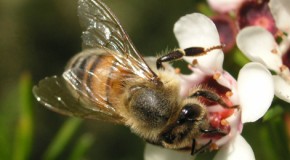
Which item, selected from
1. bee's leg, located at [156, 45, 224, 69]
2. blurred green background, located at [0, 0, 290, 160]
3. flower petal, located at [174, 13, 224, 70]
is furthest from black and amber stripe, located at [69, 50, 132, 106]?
blurred green background, located at [0, 0, 290, 160]

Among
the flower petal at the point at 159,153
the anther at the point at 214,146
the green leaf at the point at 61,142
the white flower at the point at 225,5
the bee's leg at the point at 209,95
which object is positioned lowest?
the green leaf at the point at 61,142

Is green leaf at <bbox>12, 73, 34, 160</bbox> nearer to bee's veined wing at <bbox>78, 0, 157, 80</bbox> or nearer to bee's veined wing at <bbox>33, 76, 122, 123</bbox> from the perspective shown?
bee's veined wing at <bbox>33, 76, 122, 123</bbox>

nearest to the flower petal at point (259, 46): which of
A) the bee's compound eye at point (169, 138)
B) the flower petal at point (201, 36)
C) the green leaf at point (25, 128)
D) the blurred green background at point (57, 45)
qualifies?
the flower petal at point (201, 36)

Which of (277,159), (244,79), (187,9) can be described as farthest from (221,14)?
(187,9)

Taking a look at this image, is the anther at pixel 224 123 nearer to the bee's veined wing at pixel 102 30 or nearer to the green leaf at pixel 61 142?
the bee's veined wing at pixel 102 30

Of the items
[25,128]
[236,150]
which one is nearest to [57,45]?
[25,128]

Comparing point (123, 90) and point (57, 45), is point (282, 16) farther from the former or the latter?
point (57, 45)
